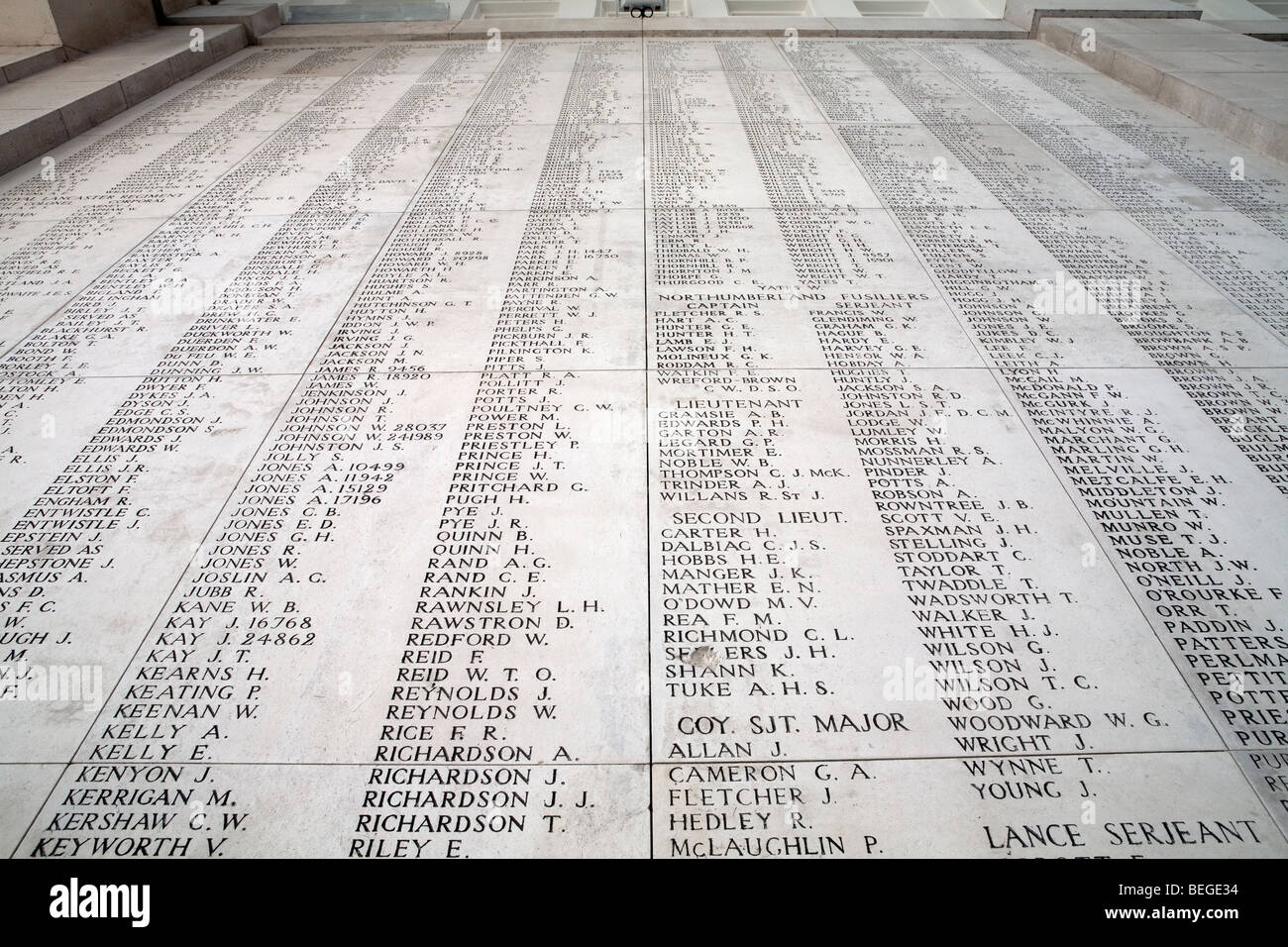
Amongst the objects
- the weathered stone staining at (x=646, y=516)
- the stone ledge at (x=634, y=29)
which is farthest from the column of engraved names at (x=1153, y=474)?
the stone ledge at (x=634, y=29)

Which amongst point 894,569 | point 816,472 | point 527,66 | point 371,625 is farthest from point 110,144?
point 894,569

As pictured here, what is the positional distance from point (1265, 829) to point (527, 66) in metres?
12.2

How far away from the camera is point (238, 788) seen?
2.56m

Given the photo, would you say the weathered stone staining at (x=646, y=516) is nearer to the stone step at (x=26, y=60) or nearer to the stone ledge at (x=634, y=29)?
the stone step at (x=26, y=60)

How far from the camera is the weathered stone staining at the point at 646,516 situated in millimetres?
2566

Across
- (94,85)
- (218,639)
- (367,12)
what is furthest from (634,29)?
(218,639)

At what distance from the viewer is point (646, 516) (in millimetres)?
3656
